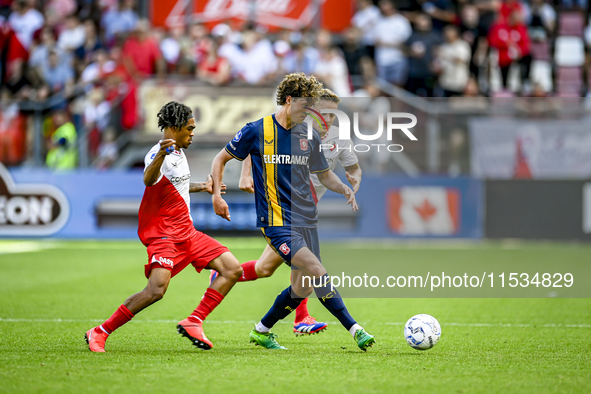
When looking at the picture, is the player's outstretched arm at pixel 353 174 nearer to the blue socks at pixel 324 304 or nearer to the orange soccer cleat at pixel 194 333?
the blue socks at pixel 324 304

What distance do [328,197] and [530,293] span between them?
6019 mm

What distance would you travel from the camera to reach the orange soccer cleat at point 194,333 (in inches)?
218

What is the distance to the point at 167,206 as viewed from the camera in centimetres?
580

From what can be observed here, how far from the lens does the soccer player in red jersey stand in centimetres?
558

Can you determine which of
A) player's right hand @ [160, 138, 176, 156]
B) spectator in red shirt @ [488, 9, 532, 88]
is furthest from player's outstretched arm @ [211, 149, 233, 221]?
spectator in red shirt @ [488, 9, 532, 88]

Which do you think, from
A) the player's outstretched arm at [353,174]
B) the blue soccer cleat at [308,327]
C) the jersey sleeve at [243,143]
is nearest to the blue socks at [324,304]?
the blue soccer cleat at [308,327]

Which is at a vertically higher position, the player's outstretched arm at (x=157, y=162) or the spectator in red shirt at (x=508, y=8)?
the spectator in red shirt at (x=508, y=8)

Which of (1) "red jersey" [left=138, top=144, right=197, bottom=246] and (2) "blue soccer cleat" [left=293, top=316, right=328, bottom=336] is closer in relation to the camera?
(1) "red jersey" [left=138, top=144, right=197, bottom=246]

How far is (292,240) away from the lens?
5.66 metres

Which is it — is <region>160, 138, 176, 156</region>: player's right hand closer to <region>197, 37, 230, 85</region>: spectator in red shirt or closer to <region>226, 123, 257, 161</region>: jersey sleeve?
<region>226, 123, 257, 161</region>: jersey sleeve

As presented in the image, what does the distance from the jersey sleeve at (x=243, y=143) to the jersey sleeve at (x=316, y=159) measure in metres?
0.48

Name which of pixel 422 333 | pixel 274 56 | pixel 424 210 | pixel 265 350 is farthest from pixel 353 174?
pixel 274 56

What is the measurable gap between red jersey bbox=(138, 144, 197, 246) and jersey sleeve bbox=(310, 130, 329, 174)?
960mm

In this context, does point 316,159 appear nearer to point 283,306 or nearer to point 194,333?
point 283,306
